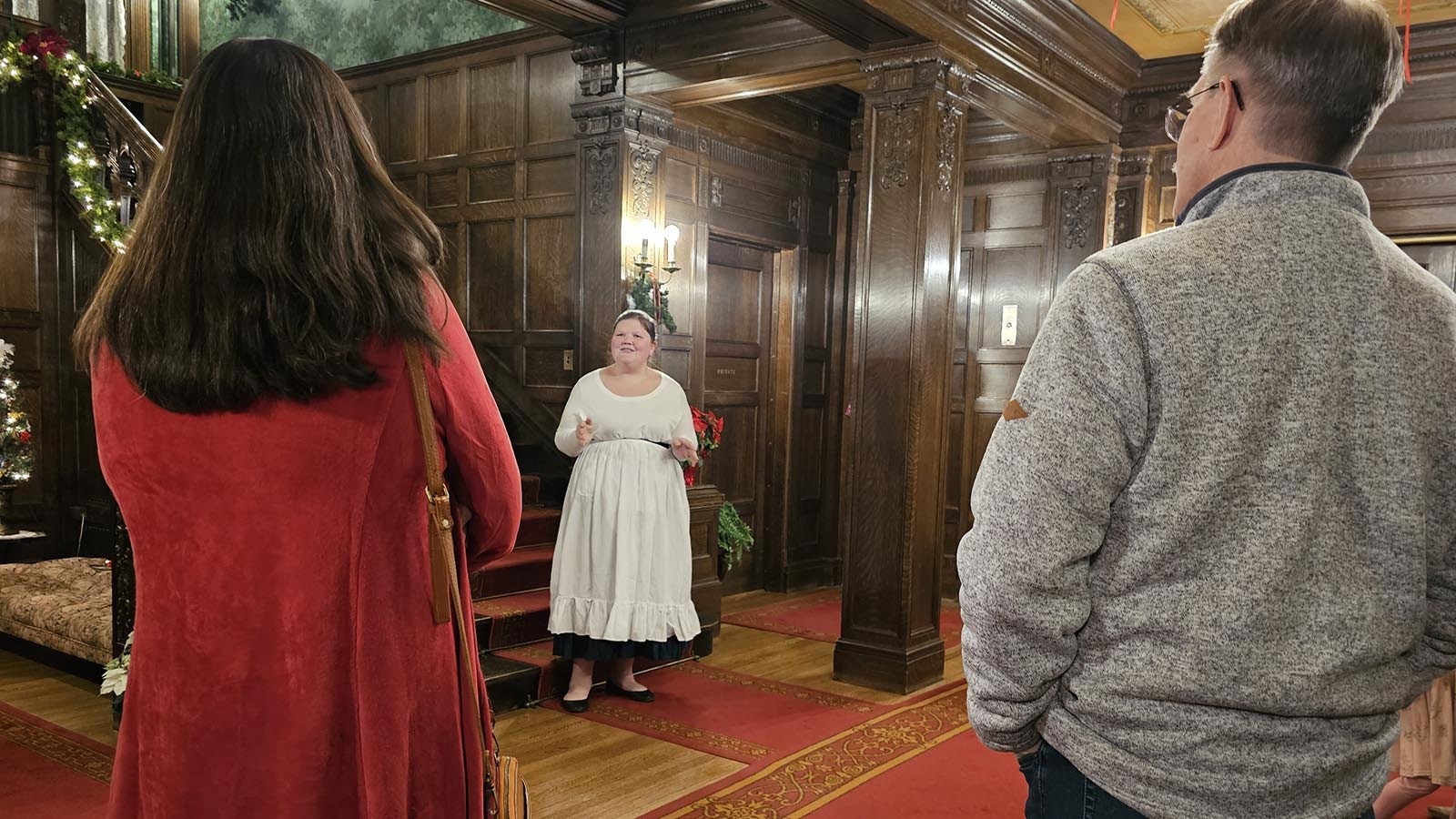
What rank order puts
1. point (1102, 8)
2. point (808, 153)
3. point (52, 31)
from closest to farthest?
point (1102, 8)
point (52, 31)
point (808, 153)

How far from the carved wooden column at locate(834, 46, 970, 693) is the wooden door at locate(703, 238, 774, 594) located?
1797mm

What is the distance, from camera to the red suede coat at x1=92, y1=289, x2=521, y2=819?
1.24 m

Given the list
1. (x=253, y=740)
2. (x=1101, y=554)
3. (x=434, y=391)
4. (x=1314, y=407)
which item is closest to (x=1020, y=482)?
(x=1101, y=554)

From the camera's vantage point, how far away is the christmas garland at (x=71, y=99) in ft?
19.1

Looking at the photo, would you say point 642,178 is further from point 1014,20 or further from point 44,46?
point 44,46

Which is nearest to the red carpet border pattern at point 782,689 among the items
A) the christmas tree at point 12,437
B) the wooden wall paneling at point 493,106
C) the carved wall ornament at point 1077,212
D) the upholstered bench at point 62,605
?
the upholstered bench at point 62,605

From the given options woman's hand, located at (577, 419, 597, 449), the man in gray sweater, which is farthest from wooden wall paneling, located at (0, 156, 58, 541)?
the man in gray sweater

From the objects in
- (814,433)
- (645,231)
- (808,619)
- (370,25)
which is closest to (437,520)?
(645,231)

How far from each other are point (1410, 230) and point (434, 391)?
6150mm

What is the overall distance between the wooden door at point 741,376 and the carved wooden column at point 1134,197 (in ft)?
7.46

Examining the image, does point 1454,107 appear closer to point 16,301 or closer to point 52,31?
point 52,31

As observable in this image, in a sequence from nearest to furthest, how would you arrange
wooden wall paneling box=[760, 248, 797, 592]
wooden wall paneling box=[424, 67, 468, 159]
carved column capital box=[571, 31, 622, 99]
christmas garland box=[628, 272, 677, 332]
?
christmas garland box=[628, 272, 677, 332] < carved column capital box=[571, 31, 622, 99] < wooden wall paneling box=[424, 67, 468, 159] < wooden wall paneling box=[760, 248, 797, 592]

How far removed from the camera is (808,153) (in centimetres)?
688

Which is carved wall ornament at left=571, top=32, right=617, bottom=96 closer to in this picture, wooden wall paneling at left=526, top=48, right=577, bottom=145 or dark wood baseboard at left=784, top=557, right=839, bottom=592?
wooden wall paneling at left=526, top=48, right=577, bottom=145
